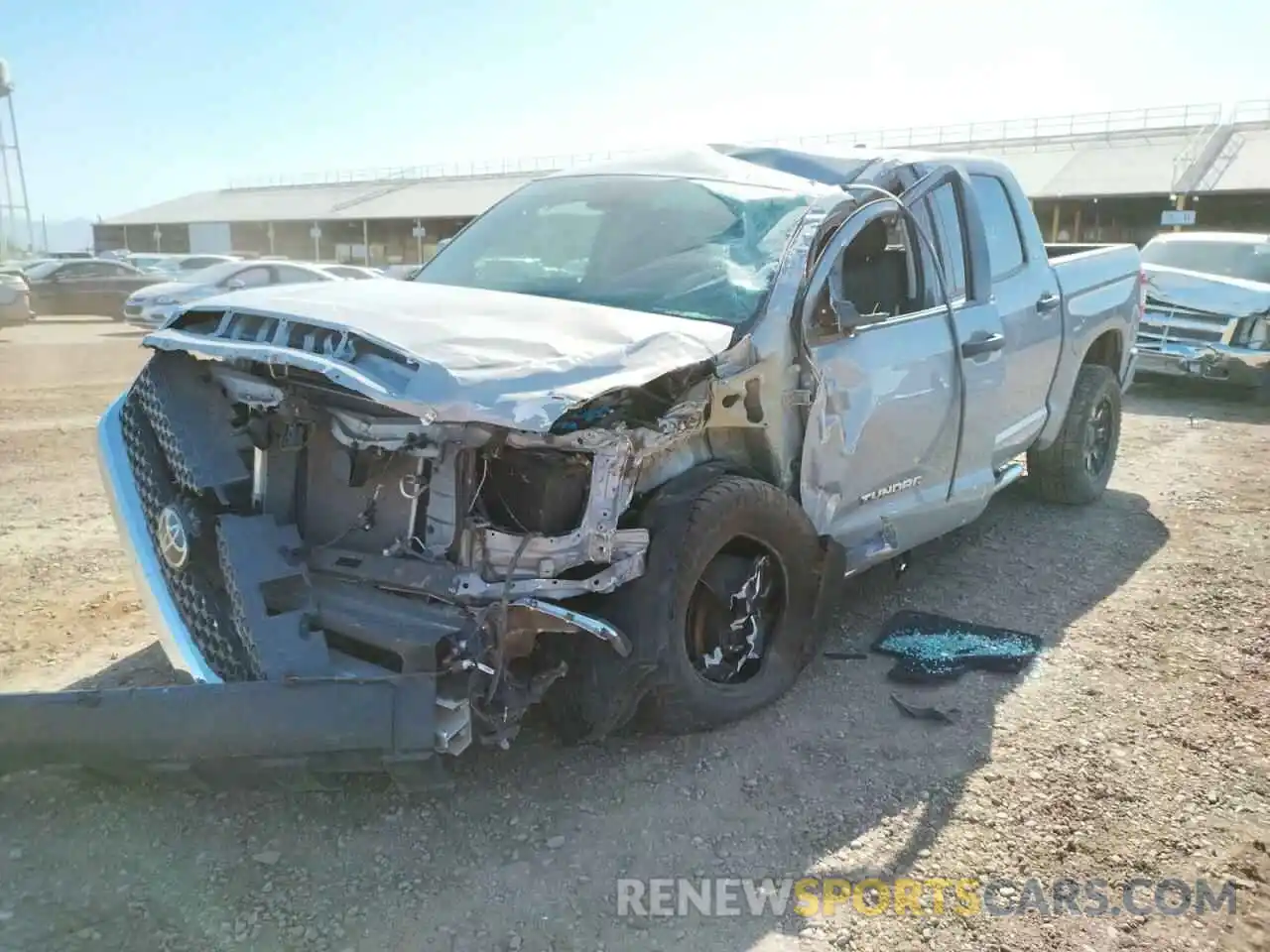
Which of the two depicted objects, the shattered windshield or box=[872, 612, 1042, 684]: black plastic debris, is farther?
box=[872, 612, 1042, 684]: black plastic debris

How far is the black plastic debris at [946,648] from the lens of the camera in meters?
4.37

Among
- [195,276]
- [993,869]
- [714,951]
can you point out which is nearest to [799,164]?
[993,869]

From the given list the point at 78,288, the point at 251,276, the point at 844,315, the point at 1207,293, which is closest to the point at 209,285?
the point at 251,276

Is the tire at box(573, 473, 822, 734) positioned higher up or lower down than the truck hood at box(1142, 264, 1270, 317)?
lower down

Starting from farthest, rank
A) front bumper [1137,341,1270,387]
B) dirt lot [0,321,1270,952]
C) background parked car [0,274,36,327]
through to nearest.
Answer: background parked car [0,274,36,327] → front bumper [1137,341,1270,387] → dirt lot [0,321,1270,952]

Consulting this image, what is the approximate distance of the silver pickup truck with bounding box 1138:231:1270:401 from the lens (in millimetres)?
11172

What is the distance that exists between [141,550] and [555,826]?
166 centimetres

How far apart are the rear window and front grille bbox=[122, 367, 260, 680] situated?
12.1 metres

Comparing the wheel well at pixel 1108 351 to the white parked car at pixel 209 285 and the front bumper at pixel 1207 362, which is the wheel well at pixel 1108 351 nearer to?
the front bumper at pixel 1207 362

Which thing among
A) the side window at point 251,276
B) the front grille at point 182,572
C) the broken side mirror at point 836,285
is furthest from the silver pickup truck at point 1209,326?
the side window at point 251,276

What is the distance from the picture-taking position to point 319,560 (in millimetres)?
3465

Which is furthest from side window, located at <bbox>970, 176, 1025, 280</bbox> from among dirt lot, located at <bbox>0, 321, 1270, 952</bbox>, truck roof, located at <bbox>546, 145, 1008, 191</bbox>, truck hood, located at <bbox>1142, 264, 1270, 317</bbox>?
truck hood, located at <bbox>1142, 264, 1270, 317</bbox>

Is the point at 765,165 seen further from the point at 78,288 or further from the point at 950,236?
the point at 78,288

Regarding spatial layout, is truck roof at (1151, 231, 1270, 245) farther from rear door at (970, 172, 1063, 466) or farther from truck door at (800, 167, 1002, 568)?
truck door at (800, 167, 1002, 568)
